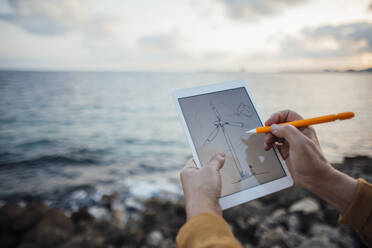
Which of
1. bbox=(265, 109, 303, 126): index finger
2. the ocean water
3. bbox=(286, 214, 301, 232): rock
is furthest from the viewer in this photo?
the ocean water

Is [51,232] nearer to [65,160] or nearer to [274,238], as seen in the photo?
[274,238]

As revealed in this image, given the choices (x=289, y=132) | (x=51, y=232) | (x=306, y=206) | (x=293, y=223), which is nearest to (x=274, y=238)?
(x=293, y=223)

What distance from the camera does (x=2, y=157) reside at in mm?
6262

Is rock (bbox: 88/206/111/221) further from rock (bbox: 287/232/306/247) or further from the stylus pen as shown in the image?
the stylus pen

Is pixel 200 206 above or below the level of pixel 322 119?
below

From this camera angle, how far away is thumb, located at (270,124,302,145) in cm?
124

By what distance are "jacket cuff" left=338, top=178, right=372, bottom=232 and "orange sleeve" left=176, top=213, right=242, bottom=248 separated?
0.78 m

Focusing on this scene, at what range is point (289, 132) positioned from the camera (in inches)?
50.2

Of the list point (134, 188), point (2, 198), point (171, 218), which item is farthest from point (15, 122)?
point (171, 218)

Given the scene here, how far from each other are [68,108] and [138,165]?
10.2 meters

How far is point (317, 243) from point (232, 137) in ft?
6.12

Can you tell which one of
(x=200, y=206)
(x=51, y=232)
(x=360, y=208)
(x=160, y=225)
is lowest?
(x=160, y=225)

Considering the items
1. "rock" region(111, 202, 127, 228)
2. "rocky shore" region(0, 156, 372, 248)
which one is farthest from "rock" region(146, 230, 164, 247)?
"rock" region(111, 202, 127, 228)

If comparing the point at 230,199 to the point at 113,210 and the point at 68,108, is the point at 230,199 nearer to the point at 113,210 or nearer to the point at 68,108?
the point at 113,210
